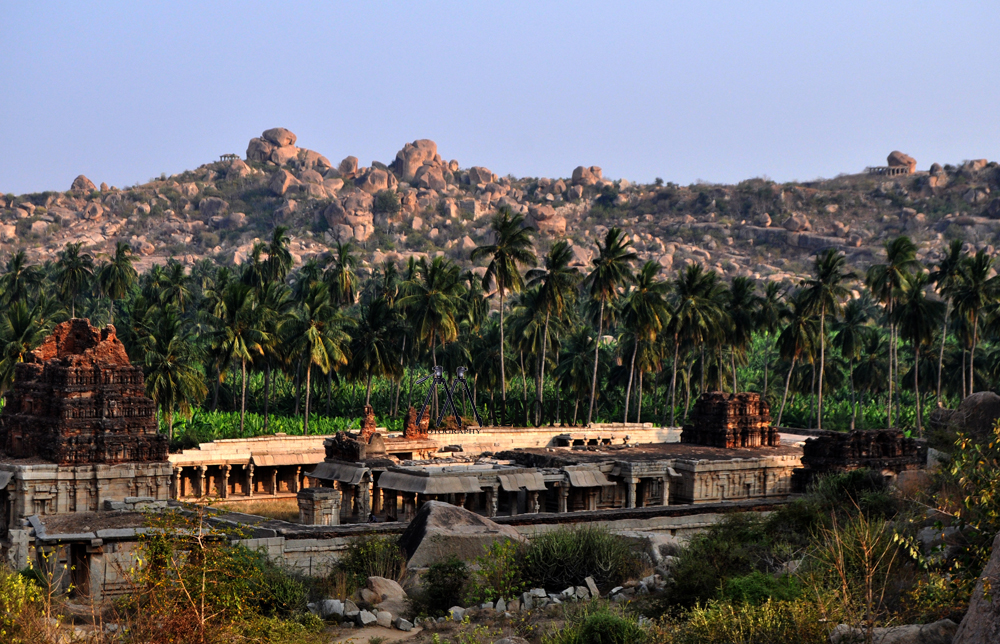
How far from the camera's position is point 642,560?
39.2 m

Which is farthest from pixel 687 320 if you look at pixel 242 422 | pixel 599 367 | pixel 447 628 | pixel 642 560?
pixel 447 628

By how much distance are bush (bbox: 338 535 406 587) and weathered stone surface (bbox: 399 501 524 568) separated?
16.7 inches

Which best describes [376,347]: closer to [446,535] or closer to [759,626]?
[446,535]

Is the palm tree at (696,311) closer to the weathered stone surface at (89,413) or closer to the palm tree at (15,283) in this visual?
the weathered stone surface at (89,413)

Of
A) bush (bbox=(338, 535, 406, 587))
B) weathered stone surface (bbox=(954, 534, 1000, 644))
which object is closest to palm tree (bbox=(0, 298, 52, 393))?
bush (bbox=(338, 535, 406, 587))

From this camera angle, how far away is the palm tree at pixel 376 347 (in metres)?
85.2

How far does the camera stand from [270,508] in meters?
64.1

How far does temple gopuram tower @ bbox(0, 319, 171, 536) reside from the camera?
5128 centimetres

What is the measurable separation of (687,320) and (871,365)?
22599 mm

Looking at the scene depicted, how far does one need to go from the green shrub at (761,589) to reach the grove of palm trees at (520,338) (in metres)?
48.5

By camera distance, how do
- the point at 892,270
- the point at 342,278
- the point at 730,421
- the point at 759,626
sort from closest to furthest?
the point at 759,626, the point at 730,421, the point at 892,270, the point at 342,278

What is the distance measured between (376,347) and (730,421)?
2896 centimetres

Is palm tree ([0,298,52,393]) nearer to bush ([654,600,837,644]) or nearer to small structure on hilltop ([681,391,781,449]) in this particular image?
small structure on hilltop ([681,391,781,449])

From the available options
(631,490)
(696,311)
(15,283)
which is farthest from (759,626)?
(15,283)
